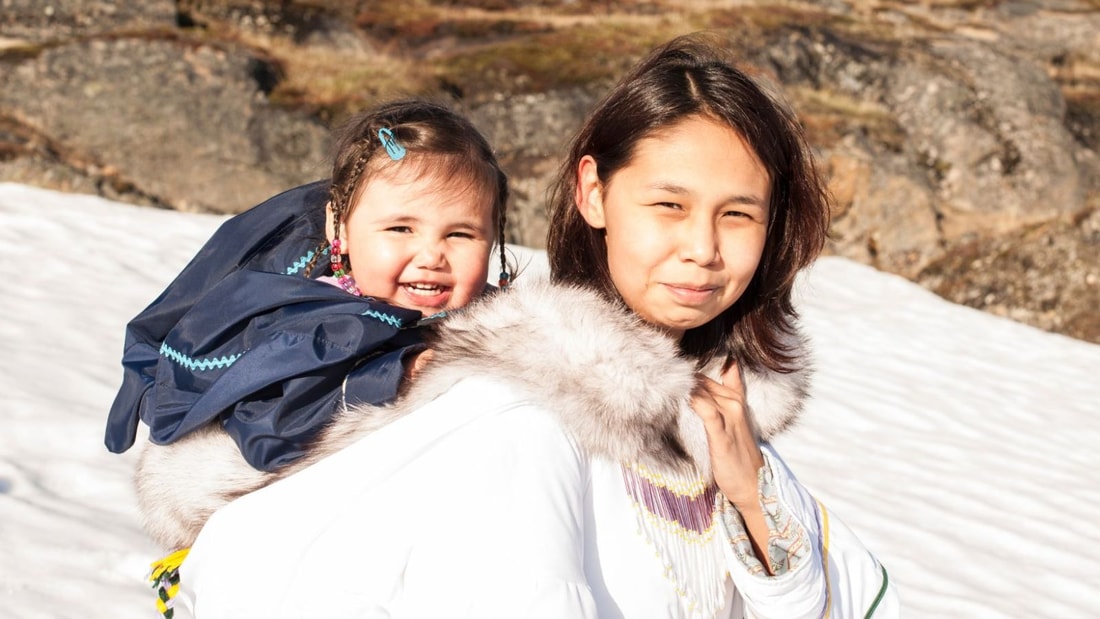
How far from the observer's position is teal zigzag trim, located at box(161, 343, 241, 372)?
177 cm

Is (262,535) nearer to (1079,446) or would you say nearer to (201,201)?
(1079,446)

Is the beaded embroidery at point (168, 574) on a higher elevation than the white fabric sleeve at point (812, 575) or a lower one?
lower

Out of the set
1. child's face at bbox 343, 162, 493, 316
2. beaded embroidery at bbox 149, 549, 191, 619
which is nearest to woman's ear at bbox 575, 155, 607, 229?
child's face at bbox 343, 162, 493, 316

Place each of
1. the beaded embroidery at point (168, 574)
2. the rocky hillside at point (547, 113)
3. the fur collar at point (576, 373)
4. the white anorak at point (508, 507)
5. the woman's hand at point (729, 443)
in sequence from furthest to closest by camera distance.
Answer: the rocky hillside at point (547, 113) → the beaded embroidery at point (168, 574) → the woman's hand at point (729, 443) → the fur collar at point (576, 373) → the white anorak at point (508, 507)

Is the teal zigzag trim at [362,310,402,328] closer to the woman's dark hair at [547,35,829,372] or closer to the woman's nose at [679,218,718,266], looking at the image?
the woman's dark hair at [547,35,829,372]

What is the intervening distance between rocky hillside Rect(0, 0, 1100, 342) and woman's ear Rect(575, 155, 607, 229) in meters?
6.92

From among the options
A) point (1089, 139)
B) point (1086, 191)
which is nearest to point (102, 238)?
point (1086, 191)

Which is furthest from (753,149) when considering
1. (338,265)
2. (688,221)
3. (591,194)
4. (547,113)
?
(547,113)

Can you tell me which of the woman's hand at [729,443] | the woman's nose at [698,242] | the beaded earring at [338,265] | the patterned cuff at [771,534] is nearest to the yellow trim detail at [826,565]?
the patterned cuff at [771,534]

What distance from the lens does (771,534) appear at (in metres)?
1.61

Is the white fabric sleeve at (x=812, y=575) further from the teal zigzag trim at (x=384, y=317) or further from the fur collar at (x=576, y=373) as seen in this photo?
the teal zigzag trim at (x=384, y=317)

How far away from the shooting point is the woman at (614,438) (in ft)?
3.95

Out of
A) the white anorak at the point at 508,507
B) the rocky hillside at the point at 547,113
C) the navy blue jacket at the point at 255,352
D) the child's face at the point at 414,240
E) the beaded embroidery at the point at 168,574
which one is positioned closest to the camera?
the white anorak at the point at 508,507

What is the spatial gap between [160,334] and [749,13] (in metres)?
13.7
